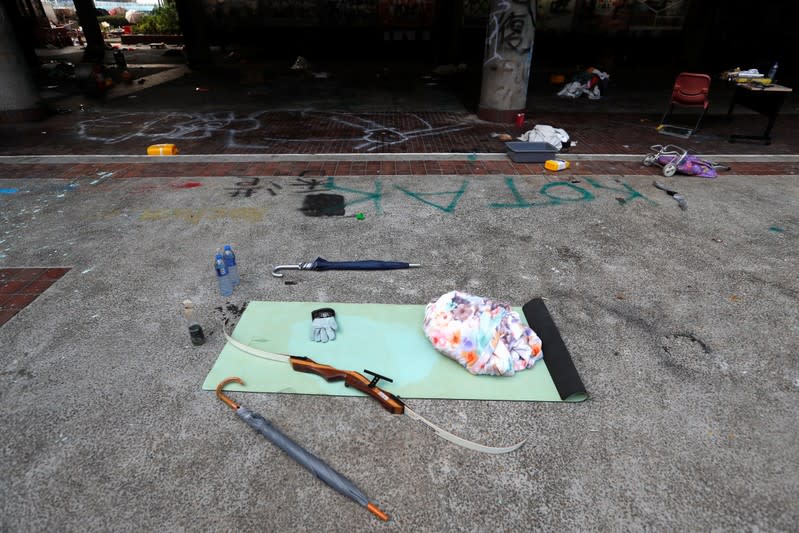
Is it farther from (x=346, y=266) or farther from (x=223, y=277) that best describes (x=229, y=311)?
(x=346, y=266)

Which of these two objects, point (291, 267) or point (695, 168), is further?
point (695, 168)

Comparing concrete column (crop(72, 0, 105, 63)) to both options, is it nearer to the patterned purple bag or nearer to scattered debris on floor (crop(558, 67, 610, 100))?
scattered debris on floor (crop(558, 67, 610, 100))

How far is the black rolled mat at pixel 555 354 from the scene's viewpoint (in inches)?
107

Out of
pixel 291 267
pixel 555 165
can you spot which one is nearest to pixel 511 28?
pixel 555 165

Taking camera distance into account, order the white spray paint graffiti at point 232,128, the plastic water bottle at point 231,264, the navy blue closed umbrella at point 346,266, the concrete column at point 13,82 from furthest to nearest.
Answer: the concrete column at point 13,82 < the white spray paint graffiti at point 232,128 < the navy blue closed umbrella at point 346,266 < the plastic water bottle at point 231,264

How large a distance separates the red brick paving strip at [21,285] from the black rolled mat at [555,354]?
161 inches

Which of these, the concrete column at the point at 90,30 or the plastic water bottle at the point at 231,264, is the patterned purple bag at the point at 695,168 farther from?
the concrete column at the point at 90,30

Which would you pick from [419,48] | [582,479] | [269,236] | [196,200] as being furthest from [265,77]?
[582,479]

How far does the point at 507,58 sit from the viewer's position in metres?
8.05

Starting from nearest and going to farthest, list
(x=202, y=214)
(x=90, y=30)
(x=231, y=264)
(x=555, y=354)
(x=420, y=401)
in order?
1. (x=420, y=401)
2. (x=555, y=354)
3. (x=231, y=264)
4. (x=202, y=214)
5. (x=90, y=30)

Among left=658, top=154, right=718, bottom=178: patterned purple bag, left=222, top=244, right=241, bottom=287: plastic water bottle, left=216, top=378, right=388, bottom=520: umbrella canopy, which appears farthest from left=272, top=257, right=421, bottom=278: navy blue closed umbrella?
left=658, top=154, right=718, bottom=178: patterned purple bag

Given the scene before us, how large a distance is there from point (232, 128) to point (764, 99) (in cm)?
970

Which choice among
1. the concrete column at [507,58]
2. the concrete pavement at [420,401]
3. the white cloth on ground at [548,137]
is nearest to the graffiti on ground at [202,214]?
the concrete pavement at [420,401]

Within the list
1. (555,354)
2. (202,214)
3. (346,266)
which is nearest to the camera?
(555,354)
